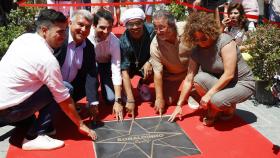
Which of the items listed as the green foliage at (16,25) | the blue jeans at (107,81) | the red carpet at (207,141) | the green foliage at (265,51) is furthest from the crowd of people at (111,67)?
the green foliage at (16,25)

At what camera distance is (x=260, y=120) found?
4402 millimetres

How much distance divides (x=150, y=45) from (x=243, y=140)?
1.60 metres

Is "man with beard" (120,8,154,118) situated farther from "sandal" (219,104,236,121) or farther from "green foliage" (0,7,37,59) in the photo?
"green foliage" (0,7,37,59)

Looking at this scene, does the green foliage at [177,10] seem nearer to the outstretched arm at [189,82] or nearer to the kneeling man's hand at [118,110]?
the outstretched arm at [189,82]

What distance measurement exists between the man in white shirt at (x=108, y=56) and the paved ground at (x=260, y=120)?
4.00ft

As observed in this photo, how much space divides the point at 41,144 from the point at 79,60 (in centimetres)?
103

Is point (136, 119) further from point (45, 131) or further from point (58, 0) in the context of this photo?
point (58, 0)

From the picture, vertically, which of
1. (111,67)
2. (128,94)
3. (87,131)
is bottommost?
(87,131)

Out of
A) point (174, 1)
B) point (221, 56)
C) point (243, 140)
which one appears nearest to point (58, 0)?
point (174, 1)

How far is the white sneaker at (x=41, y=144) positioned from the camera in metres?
3.65

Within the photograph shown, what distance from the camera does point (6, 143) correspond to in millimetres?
3826

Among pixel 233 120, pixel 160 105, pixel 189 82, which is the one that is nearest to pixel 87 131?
pixel 160 105

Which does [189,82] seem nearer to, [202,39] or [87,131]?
[202,39]

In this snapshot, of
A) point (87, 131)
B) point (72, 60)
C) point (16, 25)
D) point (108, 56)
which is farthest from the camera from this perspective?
point (16, 25)
